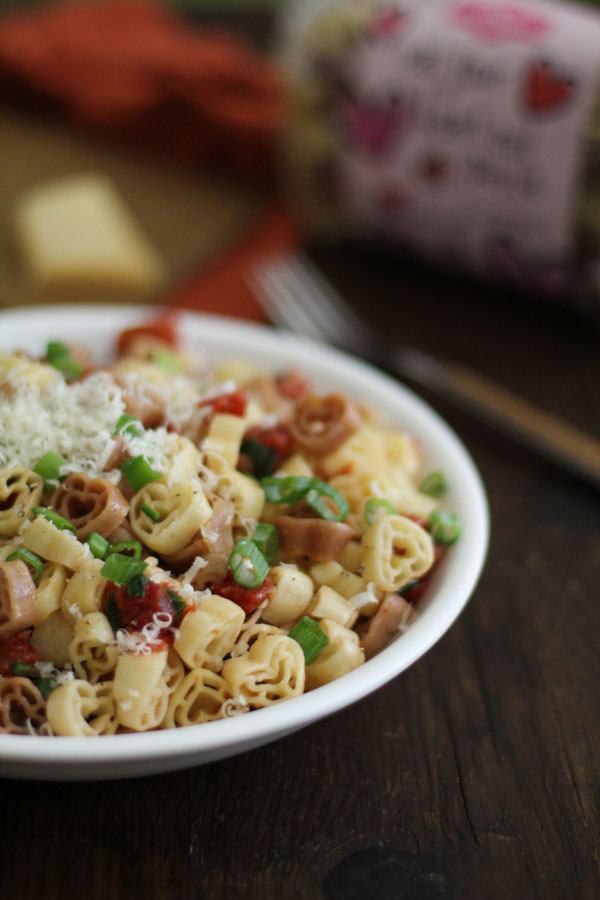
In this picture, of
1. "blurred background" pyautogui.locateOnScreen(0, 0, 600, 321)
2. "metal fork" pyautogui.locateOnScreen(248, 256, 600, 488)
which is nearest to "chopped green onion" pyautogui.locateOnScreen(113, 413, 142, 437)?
"metal fork" pyautogui.locateOnScreen(248, 256, 600, 488)

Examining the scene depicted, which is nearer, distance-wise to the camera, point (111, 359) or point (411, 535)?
point (411, 535)

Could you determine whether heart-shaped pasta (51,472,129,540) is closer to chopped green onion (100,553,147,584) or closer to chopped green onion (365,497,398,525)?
chopped green onion (100,553,147,584)

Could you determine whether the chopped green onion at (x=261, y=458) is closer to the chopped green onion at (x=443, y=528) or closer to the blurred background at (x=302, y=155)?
the chopped green onion at (x=443, y=528)

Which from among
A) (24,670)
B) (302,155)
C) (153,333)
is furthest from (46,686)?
(302,155)

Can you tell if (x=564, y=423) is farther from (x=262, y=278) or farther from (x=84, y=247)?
(x=84, y=247)

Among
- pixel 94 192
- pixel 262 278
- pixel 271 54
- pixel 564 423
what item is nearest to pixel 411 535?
pixel 564 423

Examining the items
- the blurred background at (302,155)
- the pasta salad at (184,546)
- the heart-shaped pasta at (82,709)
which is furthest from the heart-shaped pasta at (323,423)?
the blurred background at (302,155)
